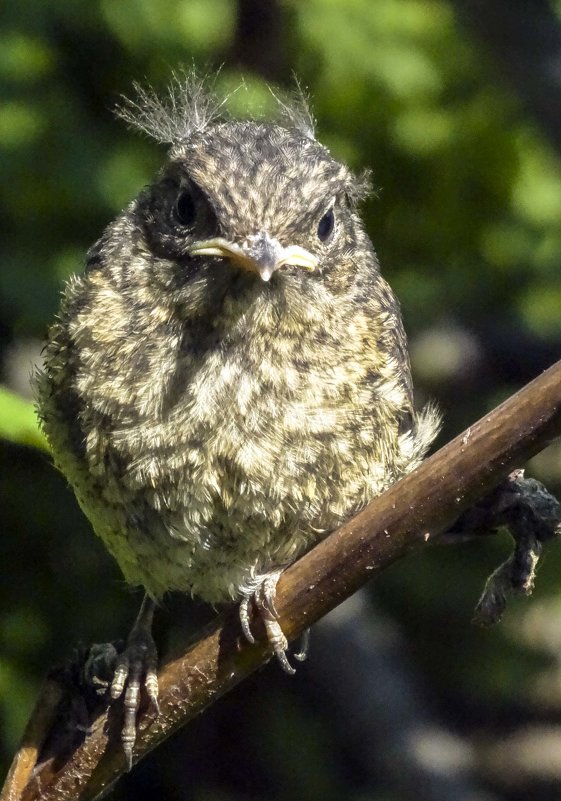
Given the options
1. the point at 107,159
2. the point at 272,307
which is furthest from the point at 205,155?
the point at 107,159

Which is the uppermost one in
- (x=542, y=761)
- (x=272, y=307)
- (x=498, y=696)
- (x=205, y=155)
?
(x=205, y=155)

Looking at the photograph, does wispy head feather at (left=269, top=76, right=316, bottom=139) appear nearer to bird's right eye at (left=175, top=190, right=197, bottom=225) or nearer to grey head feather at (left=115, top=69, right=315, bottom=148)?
grey head feather at (left=115, top=69, right=315, bottom=148)

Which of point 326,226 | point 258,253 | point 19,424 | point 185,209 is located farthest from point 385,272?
point 19,424

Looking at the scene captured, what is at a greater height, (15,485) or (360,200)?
(360,200)

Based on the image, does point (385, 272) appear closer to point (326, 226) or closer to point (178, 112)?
point (178, 112)

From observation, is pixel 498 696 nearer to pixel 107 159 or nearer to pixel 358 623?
pixel 358 623

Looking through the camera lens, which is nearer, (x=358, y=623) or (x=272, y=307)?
(x=272, y=307)

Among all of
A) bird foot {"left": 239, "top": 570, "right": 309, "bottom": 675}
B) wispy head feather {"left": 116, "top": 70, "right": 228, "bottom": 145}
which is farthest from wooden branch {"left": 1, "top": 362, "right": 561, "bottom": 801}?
wispy head feather {"left": 116, "top": 70, "right": 228, "bottom": 145}
